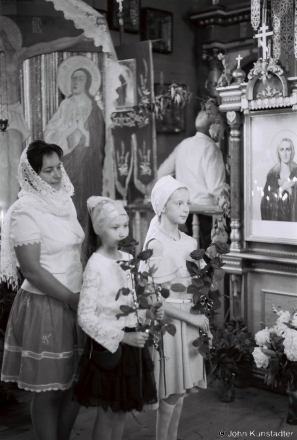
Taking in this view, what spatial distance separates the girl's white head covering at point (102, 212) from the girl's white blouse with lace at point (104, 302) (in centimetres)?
13

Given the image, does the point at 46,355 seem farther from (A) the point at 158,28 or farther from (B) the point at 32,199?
(A) the point at 158,28

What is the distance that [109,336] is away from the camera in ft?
8.00

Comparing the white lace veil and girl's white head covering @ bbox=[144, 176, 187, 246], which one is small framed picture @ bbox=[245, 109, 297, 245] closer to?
girl's white head covering @ bbox=[144, 176, 187, 246]

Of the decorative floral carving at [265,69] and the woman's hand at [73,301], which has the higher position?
the decorative floral carving at [265,69]

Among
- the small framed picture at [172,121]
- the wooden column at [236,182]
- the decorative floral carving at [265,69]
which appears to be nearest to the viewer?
the decorative floral carving at [265,69]

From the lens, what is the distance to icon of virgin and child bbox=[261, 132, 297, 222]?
3900 mm

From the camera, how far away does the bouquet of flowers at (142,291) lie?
240 centimetres

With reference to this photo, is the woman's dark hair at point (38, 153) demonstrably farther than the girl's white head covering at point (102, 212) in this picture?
Yes

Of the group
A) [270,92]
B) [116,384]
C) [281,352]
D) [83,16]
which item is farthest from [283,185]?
[83,16]

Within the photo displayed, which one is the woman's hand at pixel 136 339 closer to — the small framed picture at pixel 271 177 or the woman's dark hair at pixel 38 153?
the woman's dark hair at pixel 38 153

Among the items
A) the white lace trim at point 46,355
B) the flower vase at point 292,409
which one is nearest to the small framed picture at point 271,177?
the flower vase at point 292,409

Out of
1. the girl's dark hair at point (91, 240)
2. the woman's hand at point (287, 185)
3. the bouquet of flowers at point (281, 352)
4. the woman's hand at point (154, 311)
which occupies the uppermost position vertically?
the woman's hand at point (287, 185)

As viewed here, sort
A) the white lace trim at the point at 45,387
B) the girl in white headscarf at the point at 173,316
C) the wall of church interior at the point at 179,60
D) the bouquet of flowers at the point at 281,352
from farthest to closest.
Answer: the wall of church interior at the point at 179,60 < the bouquet of flowers at the point at 281,352 < the girl in white headscarf at the point at 173,316 < the white lace trim at the point at 45,387

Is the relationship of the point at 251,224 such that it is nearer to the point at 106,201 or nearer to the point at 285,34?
the point at 285,34
